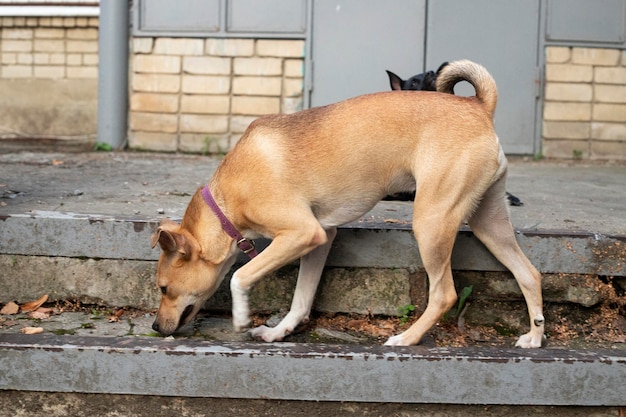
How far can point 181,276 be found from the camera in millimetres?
3848

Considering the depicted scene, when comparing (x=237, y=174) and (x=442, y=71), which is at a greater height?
(x=442, y=71)

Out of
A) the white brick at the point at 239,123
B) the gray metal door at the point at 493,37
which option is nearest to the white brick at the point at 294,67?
the white brick at the point at 239,123

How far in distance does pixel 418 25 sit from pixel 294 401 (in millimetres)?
5639

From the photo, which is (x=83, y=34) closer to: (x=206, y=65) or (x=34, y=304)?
(x=206, y=65)

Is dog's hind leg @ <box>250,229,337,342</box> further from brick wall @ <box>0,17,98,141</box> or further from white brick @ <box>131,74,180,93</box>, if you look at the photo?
brick wall @ <box>0,17,98,141</box>

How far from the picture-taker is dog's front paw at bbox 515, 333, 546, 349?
12.6ft

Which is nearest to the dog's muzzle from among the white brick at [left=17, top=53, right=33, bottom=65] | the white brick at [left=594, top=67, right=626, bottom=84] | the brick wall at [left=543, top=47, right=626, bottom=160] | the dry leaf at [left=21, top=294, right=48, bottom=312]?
the dry leaf at [left=21, top=294, right=48, bottom=312]

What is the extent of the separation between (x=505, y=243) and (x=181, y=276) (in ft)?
5.36

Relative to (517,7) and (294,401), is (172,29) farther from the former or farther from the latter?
(294,401)

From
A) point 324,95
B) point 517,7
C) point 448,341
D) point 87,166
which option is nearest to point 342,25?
point 324,95

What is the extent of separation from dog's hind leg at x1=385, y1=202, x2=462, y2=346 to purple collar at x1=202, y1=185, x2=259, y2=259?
32.2 inches

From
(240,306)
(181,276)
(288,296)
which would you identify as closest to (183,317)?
(181,276)

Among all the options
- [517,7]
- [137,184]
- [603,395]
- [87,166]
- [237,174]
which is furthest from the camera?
[517,7]

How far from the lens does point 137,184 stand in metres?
6.01
